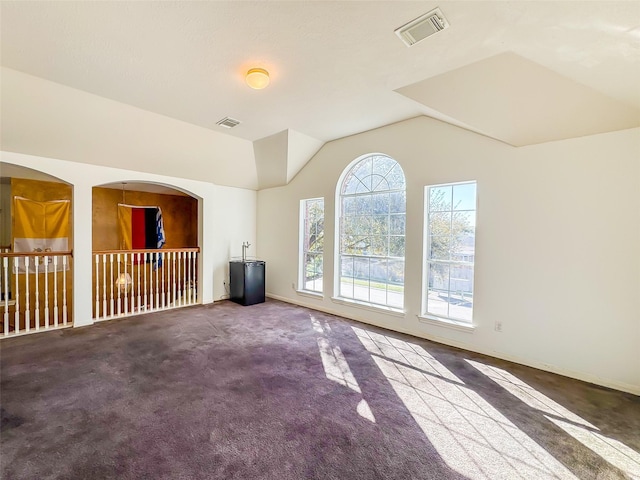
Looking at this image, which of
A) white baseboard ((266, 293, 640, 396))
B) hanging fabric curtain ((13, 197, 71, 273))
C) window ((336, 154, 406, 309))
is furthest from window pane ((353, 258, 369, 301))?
hanging fabric curtain ((13, 197, 71, 273))

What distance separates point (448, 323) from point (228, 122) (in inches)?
157

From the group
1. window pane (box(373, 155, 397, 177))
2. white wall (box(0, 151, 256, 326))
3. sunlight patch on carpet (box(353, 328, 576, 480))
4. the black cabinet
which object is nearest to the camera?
sunlight patch on carpet (box(353, 328, 576, 480))

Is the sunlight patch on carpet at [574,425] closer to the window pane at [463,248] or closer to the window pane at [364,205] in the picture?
the window pane at [463,248]

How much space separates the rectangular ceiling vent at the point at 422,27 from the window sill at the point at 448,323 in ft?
10.1

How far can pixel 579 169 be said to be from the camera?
9.24 ft

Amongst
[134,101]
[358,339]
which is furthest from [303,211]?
[134,101]

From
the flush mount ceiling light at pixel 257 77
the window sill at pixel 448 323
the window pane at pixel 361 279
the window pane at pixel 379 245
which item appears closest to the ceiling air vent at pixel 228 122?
the flush mount ceiling light at pixel 257 77

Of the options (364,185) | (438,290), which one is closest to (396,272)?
(438,290)

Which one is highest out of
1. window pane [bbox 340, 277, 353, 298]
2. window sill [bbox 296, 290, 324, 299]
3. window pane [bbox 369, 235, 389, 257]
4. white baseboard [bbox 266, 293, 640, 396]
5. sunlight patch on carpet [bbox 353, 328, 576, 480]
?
window pane [bbox 369, 235, 389, 257]

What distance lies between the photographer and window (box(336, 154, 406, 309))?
425 centimetres

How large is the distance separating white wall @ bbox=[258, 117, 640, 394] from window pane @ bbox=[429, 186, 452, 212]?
0.47 feet

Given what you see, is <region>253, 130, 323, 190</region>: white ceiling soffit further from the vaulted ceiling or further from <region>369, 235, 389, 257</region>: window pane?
<region>369, 235, 389, 257</region>: window pane

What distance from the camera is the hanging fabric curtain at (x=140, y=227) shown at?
6.52 meters

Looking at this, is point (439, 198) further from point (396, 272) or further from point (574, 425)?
point (574, 425)
